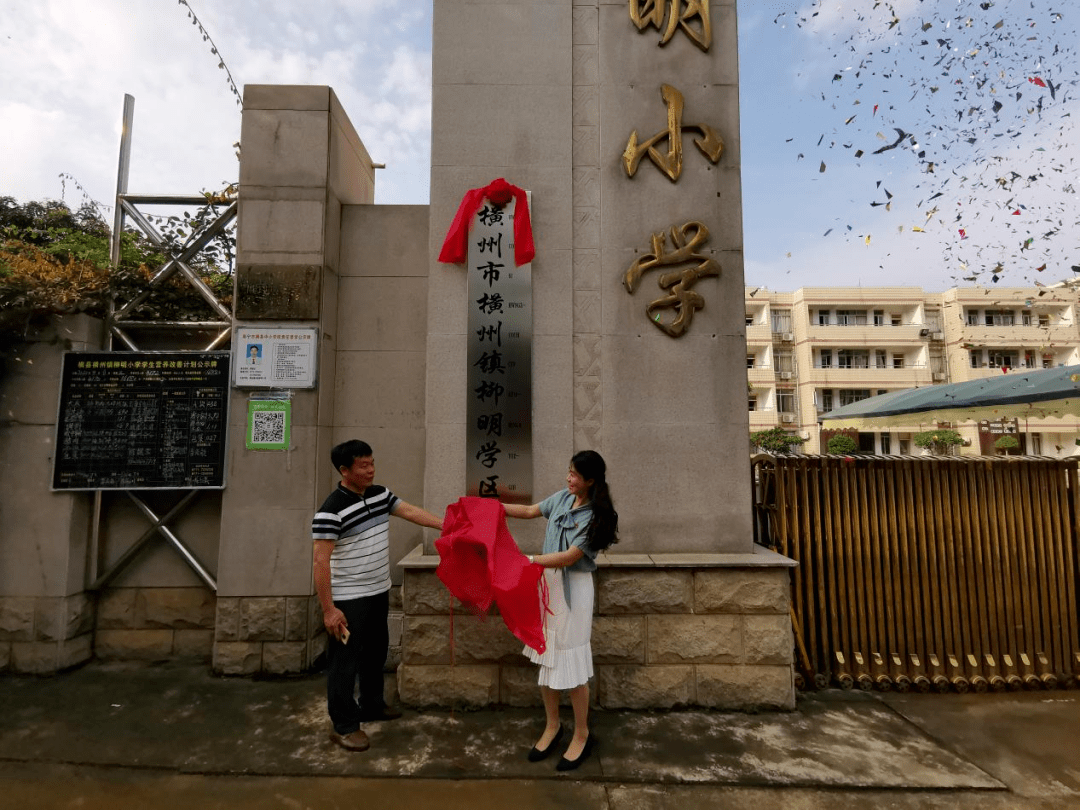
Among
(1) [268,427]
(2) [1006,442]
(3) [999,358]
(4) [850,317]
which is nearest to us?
(1) [268,427]

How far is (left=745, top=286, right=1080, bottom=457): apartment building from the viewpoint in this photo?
33.9m

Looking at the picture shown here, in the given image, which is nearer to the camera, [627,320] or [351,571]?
[351,571]

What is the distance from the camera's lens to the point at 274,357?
199 inches

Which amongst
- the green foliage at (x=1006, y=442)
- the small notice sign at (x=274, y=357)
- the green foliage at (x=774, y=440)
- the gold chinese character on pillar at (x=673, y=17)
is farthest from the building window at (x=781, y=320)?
the small notice sign at (x=274, y=357)

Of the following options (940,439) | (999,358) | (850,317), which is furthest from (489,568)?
(999,358)

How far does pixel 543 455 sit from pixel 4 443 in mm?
4903

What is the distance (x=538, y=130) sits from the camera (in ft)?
15.8

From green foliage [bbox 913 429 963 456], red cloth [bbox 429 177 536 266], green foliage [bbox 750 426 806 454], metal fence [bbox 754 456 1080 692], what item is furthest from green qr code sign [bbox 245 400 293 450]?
green foliage [bbox 913 429 963 456]

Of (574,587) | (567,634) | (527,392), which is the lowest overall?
(567,634)

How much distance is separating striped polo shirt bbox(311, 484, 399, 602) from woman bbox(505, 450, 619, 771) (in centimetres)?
113

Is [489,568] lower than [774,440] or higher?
lower

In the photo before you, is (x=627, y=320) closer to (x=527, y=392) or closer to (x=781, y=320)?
(x=527, y=392)

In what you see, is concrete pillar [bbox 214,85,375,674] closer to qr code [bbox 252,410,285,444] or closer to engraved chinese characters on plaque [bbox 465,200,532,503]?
qr code [bbox 252,410,285,444]

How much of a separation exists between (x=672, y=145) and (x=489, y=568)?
3846 millimetres
